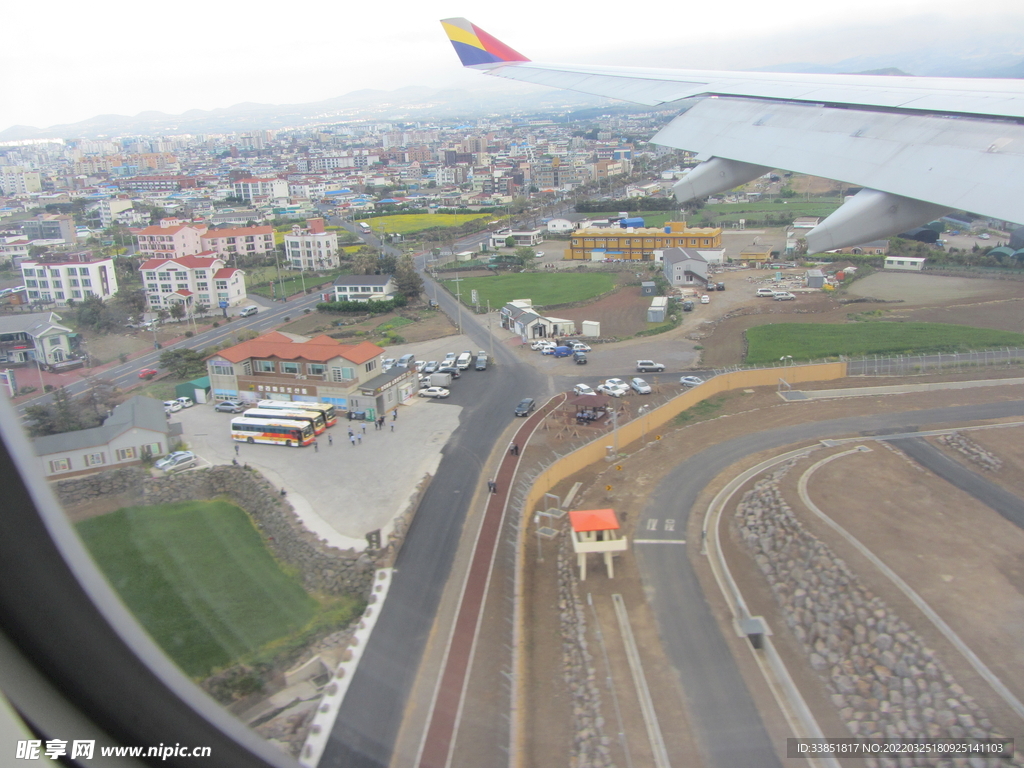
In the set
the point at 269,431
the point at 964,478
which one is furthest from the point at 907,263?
the point at 269,431

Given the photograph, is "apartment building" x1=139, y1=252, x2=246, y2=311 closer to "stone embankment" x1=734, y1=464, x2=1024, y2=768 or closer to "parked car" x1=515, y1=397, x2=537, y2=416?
"parked car" x1=515, y1=397, x2=537, y2=416

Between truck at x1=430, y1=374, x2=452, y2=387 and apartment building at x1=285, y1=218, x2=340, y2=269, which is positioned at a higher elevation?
apartment building at x1=285, y1=218, x2=340, y2=269

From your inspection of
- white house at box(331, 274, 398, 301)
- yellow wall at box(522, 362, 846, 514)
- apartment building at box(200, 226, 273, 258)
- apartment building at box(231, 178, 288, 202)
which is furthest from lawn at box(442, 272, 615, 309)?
apartment building at box(231, 178, 288, 202)

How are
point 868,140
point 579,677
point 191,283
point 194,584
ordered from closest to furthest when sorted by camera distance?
point 194,584, point 868,140, point 579,677, point 191,283

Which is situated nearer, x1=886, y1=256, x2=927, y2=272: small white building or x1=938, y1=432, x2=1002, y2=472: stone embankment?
x1=938, y1=432, x2=1002, y2=472: stone embankment

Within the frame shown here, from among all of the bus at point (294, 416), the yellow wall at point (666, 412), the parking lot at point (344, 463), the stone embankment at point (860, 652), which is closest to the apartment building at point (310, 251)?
the parking lot at point (344, 463)

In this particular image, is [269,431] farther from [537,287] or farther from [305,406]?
[537,287]
